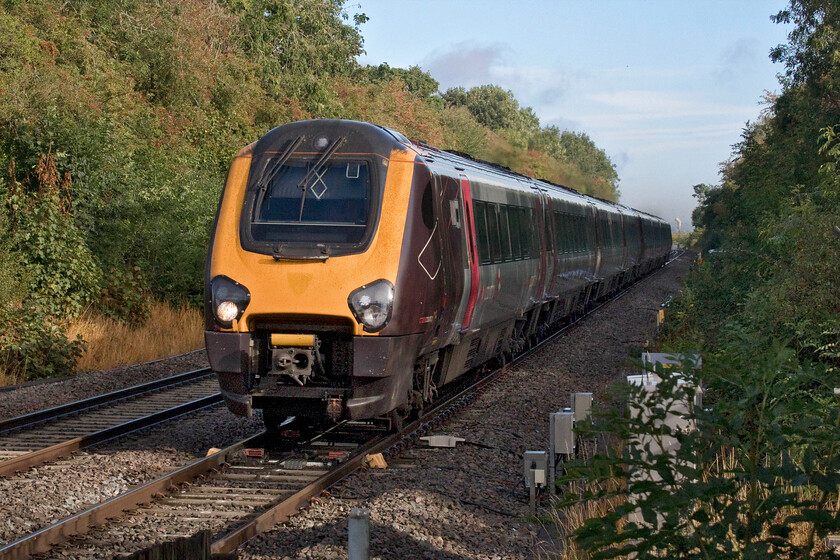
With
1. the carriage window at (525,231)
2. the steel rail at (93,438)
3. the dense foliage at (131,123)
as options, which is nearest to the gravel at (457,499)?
the carriage window at (525,231)

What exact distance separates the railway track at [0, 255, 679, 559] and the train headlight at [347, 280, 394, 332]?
120 centimetres

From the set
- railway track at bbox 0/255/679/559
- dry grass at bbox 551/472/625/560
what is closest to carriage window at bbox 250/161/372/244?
railway track at bbox 0/255/679/559

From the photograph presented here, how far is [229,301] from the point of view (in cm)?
883

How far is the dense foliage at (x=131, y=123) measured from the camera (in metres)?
16.6

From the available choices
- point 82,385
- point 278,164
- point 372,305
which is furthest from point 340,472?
point 82,385

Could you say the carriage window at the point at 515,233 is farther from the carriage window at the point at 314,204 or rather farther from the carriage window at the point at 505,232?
the carriage window at the point at 314,204

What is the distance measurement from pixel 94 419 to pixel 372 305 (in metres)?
4.19

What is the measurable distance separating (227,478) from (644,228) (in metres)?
34.5

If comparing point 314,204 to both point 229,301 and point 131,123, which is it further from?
point 131,123

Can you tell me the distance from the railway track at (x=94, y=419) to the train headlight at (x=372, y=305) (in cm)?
299

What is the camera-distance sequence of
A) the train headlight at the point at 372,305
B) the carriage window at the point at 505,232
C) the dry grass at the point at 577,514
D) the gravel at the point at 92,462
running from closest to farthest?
the dry grass at the point at 577,514 < the gravel at the point at 92,462 < the train headlight at the point at 372,305 < the carriage window at the point at 505,232

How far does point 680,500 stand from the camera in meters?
4.02

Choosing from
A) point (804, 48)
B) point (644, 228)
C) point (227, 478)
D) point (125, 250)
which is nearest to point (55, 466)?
point (227, 478)

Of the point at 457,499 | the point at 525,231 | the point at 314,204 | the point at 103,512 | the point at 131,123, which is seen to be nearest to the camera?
the point at 103,512
